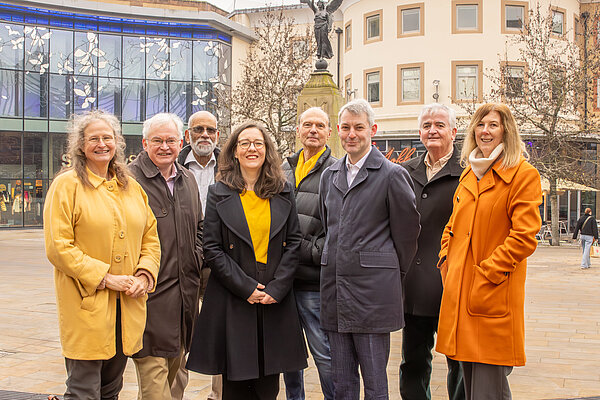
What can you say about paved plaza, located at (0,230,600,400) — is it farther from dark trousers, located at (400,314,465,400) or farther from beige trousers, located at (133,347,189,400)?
beige trousers, located at (133,347,189,400)

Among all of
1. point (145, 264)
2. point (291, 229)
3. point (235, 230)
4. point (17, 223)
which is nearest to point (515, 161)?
point (291, 229)

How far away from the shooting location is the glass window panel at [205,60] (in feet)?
126

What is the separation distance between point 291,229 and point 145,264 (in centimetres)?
103

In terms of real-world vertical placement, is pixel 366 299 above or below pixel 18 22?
below

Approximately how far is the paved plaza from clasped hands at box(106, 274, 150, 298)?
1783mm

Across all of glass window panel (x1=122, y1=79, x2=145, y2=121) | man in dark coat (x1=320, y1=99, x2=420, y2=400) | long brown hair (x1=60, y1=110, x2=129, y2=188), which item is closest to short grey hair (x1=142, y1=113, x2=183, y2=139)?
long brown hair (x1=60, y1=110, x2=129, y2=188)

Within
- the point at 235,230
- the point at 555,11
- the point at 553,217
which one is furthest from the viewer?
the point at 555,11

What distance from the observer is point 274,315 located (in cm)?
429

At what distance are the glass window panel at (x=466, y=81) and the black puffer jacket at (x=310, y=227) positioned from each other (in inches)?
1163

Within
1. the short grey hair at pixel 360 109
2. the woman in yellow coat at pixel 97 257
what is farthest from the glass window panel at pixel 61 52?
the short grey hair at pixel 360 109

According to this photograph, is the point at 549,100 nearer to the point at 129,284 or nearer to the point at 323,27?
the point at 323,27

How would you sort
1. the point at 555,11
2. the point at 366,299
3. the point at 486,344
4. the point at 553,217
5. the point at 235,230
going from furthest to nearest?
1. the point at 555,11
2. the point at 553,217
3. the point at 235,230
4. the point at 366,299
5. the point at 486,344

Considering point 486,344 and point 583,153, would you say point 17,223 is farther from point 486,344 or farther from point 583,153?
point 486,344

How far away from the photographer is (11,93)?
35250 mm
